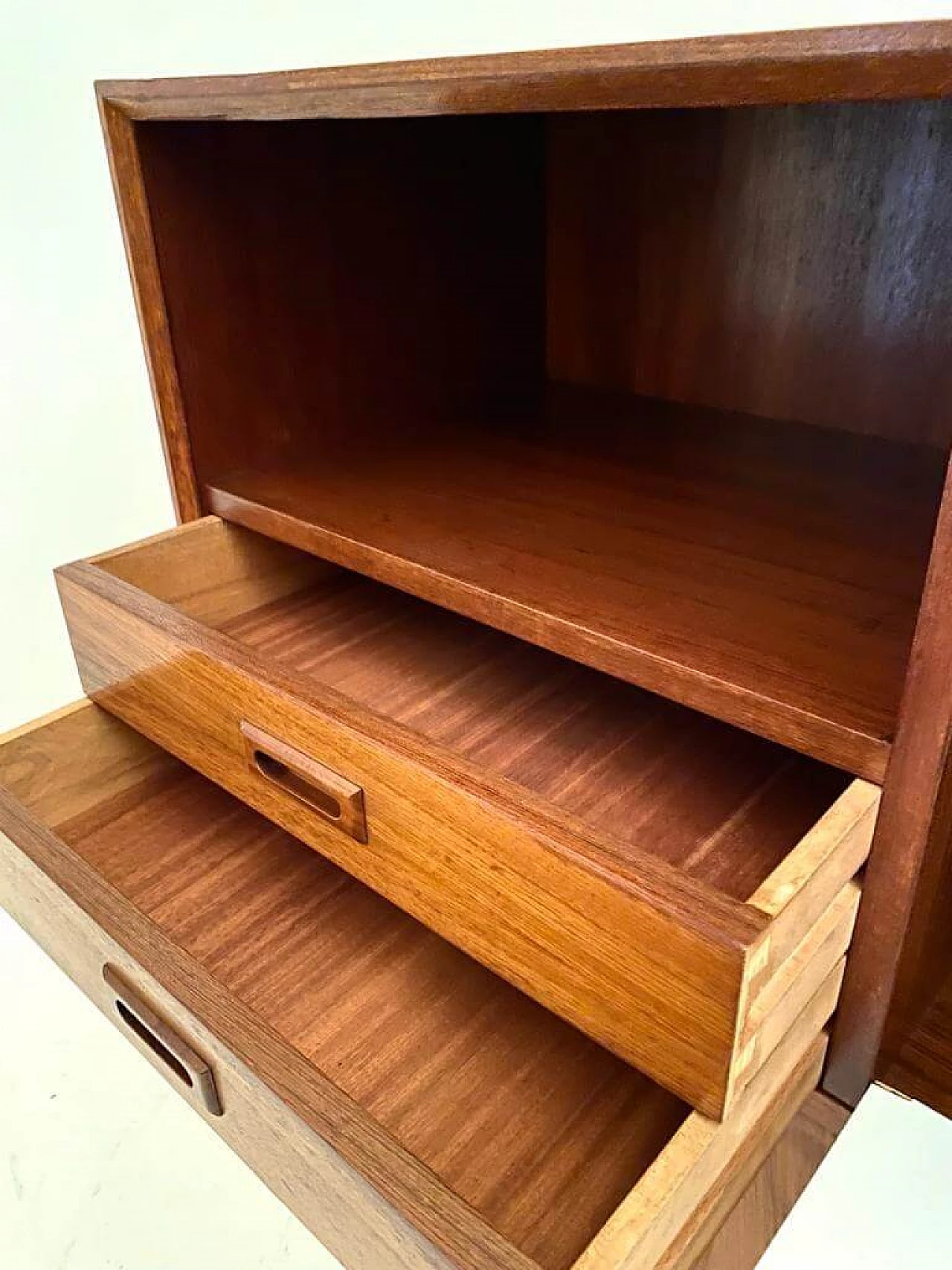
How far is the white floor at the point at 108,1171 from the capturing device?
533 mm

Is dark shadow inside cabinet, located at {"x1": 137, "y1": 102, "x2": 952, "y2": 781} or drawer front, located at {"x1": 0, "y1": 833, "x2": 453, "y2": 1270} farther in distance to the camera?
dark shadow inside cabinet, located at {"x1": 137, "y1": 102, "x2": 952, "y2": 781}

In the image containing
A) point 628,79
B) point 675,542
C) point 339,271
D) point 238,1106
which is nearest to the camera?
point 628,79

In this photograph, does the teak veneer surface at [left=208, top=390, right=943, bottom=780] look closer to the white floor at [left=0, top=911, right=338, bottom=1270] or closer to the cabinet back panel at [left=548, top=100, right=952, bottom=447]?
the cabinet back panel at [left=548, top=100, right=952, bottom=447]

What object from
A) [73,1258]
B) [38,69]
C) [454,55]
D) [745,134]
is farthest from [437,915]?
[38,69]

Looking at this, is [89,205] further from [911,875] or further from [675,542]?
[911,875]

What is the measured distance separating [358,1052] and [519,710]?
23cm

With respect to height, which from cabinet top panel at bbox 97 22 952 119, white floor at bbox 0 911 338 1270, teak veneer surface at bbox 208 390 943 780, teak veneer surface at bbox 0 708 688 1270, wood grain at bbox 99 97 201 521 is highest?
cabinet top panel at bbox 97 22 952 119

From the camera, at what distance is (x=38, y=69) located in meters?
0.77

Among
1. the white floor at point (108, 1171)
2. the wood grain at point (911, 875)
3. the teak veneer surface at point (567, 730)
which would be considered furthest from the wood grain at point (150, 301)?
the wood grain at point (911, 875)

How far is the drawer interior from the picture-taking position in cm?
54

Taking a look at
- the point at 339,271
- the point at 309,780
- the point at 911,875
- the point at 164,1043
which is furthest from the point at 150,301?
the point at 911,875

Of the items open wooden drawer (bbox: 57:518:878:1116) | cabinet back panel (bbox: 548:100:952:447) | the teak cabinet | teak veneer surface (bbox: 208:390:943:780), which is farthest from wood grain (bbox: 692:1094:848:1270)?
cabinet back panel (bbox: 548:100:952:447)

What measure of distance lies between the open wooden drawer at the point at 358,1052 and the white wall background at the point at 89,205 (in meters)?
0.32

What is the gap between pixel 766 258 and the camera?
745 millimetres
